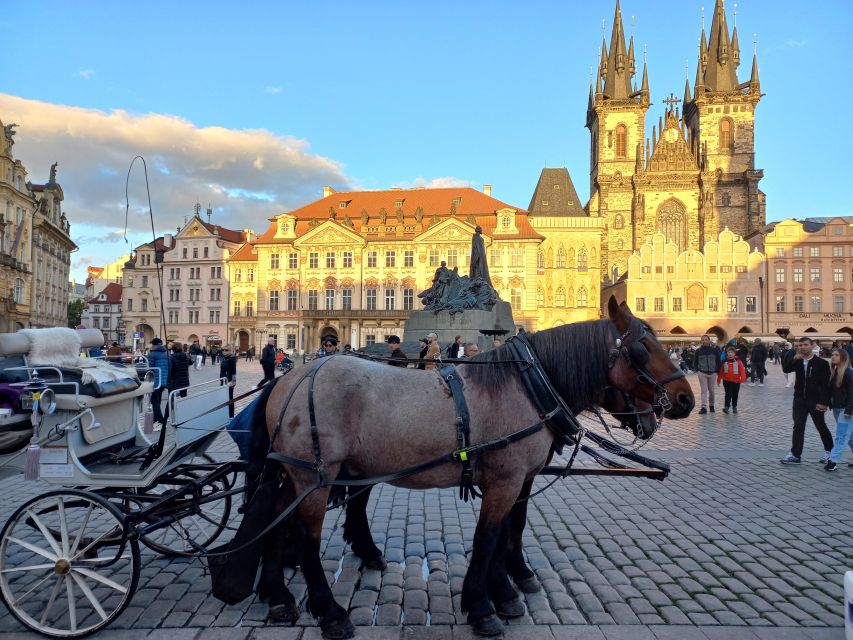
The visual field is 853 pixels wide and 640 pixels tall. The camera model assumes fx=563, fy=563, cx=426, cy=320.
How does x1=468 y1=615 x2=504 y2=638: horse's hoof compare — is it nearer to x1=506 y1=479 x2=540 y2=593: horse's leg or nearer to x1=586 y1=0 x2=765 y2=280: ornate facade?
x1=506 y1=479 x2=540 y2=593: horse's leg

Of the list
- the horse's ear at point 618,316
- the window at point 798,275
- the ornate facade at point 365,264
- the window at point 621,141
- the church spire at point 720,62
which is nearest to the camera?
the horse's ear at point 618,316

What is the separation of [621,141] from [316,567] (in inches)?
3066

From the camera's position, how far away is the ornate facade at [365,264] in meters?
55.1

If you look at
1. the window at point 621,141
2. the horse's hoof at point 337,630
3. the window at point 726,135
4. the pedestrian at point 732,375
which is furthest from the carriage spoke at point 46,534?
the window at point 726,135

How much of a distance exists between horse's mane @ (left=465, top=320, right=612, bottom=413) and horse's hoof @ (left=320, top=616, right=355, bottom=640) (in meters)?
1.67

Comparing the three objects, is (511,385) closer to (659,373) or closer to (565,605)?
(659,373)

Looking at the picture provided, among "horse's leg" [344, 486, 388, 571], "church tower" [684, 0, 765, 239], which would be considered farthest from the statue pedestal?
"church tower" [684, 0, 765, 239]

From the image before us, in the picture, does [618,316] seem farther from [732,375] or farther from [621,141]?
[621,141]

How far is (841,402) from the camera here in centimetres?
794

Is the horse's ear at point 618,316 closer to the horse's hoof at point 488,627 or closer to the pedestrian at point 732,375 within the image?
the horse's hoof at point 488,627

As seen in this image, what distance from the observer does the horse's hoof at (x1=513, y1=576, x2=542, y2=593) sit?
3.92m

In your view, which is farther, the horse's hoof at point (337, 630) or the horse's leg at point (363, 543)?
the horse's leg at point (363, 543)

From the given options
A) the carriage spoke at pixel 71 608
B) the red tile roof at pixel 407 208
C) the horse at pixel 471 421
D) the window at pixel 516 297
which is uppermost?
the red tile roof at pixel 407 208

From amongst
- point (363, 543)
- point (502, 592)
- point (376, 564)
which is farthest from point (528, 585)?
point (363, 543)
